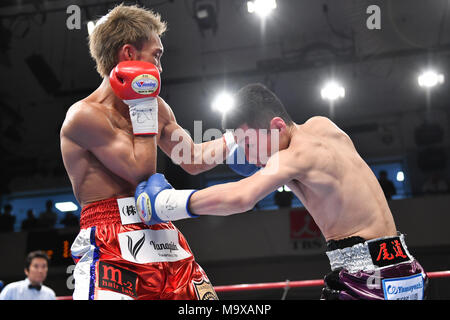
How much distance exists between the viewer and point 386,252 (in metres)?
1.80

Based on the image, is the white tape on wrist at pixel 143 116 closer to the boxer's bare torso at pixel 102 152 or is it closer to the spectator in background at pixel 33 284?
the boxer's bare torso at pixel 102 152

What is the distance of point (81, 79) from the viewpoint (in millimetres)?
8742

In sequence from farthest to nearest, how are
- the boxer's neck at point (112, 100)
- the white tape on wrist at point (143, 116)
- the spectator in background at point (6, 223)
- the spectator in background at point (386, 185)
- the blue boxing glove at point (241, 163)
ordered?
the spectator in background at point (6, 223)
the spectator in background at point (386, 185)
the blue boxing glove at point (241, 163)
the boxer's neck at point (112, 100)
the white tape on wrist at point (143, 116)

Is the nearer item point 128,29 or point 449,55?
point 128,29

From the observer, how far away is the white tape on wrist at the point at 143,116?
192cm

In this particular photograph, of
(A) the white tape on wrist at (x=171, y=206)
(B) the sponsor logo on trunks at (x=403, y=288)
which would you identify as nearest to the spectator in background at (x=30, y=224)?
(A) the white tape on wrist at (x=171, y=206)

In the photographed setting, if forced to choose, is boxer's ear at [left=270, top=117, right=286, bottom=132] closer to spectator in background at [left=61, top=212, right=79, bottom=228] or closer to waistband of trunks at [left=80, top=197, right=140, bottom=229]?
waistband of trunks at [left=80, top=197, right=140, bottom=229]

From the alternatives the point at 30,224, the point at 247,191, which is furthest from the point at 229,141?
the point at 30,224

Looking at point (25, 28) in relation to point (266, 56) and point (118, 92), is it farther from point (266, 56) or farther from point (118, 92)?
point (118, 92)

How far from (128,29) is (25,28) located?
607 centimetres

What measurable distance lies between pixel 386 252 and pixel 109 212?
1077 millimetres
